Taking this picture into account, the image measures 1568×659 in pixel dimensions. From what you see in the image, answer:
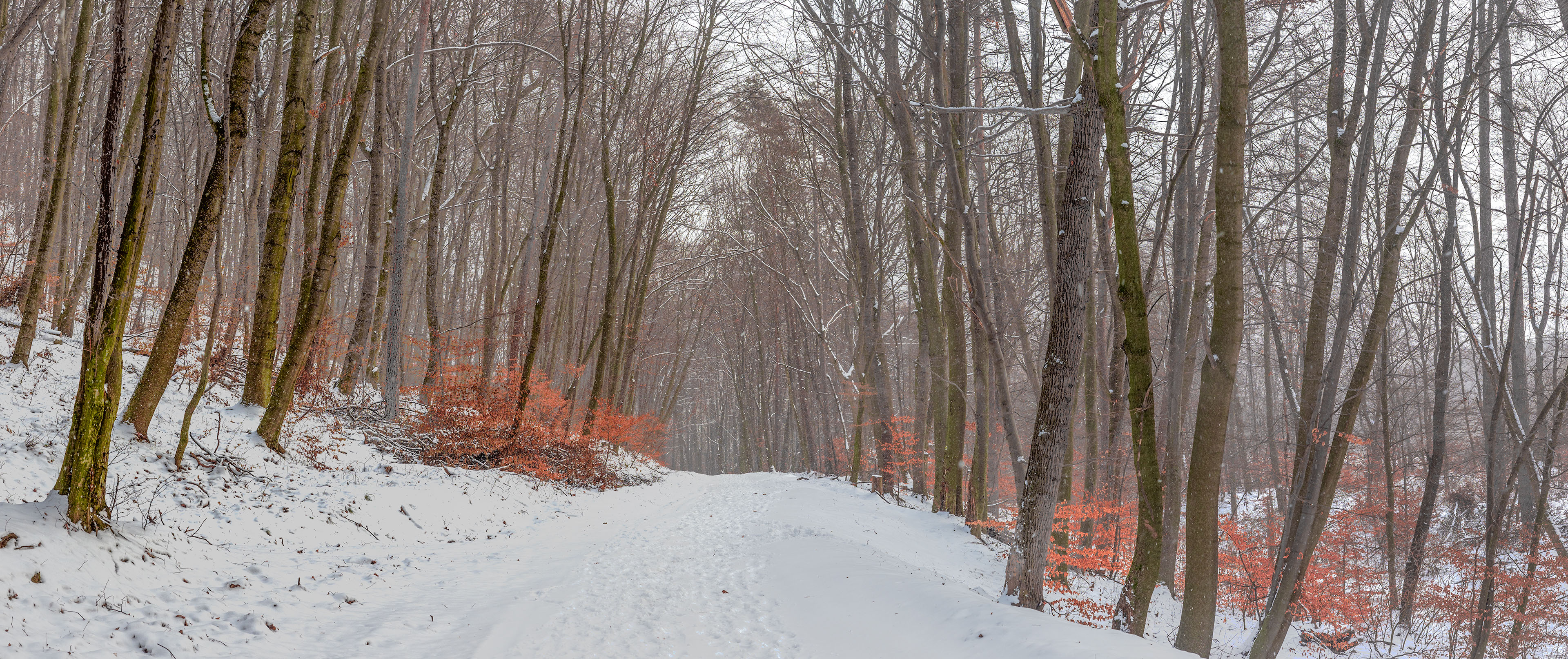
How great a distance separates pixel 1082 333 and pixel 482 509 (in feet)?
23.2

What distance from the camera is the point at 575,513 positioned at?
10.0m

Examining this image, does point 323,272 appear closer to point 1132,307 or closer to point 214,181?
point 214,181

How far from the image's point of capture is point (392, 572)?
18.2ft

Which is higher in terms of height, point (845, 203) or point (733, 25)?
point (733, 25)

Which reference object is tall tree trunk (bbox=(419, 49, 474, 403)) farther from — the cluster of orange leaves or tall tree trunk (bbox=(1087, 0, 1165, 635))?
tall tree trunk (bbox=(1087, 0, 1165, 635))

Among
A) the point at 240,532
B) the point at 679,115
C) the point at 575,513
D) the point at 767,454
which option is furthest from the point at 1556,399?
the point at 767,454

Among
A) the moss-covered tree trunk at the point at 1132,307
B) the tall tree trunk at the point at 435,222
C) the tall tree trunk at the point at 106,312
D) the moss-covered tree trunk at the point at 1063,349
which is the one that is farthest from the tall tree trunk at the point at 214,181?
the moss-covered tree trunk at the point at 1132,307

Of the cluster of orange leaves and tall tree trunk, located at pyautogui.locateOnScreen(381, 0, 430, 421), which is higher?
tall tree trunk, located at pyautogui.locateOnScreen(381, 0, 430, 421)

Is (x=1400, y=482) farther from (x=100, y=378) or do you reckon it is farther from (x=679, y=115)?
(x=100, y=378)

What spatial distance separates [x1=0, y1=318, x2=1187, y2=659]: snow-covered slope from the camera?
12.2 ft

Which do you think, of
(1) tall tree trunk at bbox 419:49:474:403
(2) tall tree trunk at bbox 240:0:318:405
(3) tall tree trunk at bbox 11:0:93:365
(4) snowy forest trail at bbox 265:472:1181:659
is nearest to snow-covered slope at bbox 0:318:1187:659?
(4) snowy forest trail at bbox 265:472:1181:659

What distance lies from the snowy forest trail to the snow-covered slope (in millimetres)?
24

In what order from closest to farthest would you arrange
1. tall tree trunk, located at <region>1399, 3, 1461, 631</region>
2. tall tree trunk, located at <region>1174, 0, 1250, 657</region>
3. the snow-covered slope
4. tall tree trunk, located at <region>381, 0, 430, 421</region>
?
the snow-covered slope < tall tree trunk, located at <region>1174, 0, 1250, 657</region> < tall tree trunk, located at <region>1399, 3, 1461, 631</region> < tall tree trunk, located at <region>381, 0, 430, 421</region>

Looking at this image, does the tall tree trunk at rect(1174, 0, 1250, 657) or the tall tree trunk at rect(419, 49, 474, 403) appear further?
the tall tree trunk at rect(419, 49, 474, 403)
